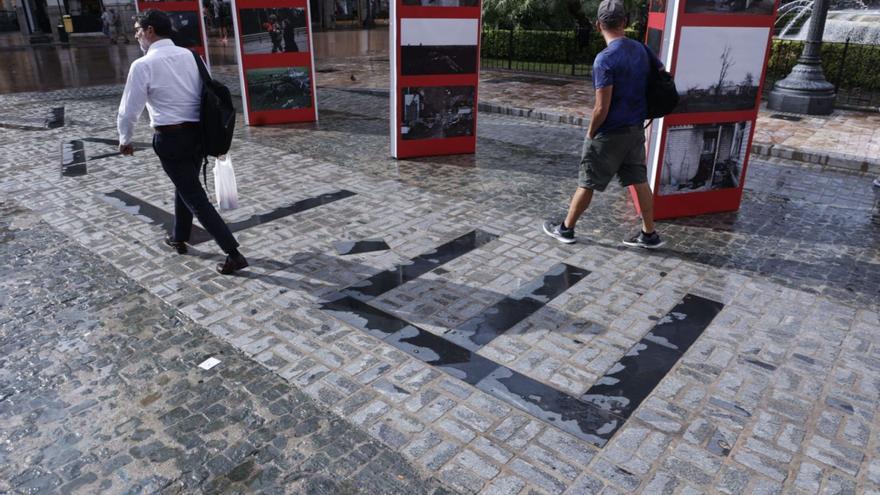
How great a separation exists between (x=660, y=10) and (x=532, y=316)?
3.18 meters

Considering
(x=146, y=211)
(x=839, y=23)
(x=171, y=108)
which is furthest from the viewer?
(x=839, y=23)

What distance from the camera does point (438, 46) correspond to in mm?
7793

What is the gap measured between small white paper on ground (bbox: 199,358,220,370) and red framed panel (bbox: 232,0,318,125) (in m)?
7.03

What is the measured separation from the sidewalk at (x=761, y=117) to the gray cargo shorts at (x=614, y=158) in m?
4.37

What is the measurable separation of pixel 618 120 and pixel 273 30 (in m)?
6.53

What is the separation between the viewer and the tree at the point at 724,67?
18.3 ft

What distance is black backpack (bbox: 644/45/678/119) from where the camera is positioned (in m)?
4.92

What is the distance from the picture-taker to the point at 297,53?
1000 cm

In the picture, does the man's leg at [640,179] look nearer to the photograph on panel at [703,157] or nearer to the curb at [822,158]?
the photograph on panel at [703,157]

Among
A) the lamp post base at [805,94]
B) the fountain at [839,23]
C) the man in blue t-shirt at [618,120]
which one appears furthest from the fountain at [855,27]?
the man in blue t-shirt at [618,120]

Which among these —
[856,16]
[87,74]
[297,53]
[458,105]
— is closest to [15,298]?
[458,105]

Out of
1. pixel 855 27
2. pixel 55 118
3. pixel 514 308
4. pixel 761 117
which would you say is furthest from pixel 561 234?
pixel 855 27

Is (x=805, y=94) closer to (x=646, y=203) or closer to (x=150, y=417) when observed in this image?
(x=646, y=203)

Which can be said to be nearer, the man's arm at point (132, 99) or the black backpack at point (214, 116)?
the man's arm at point (132, 99)
